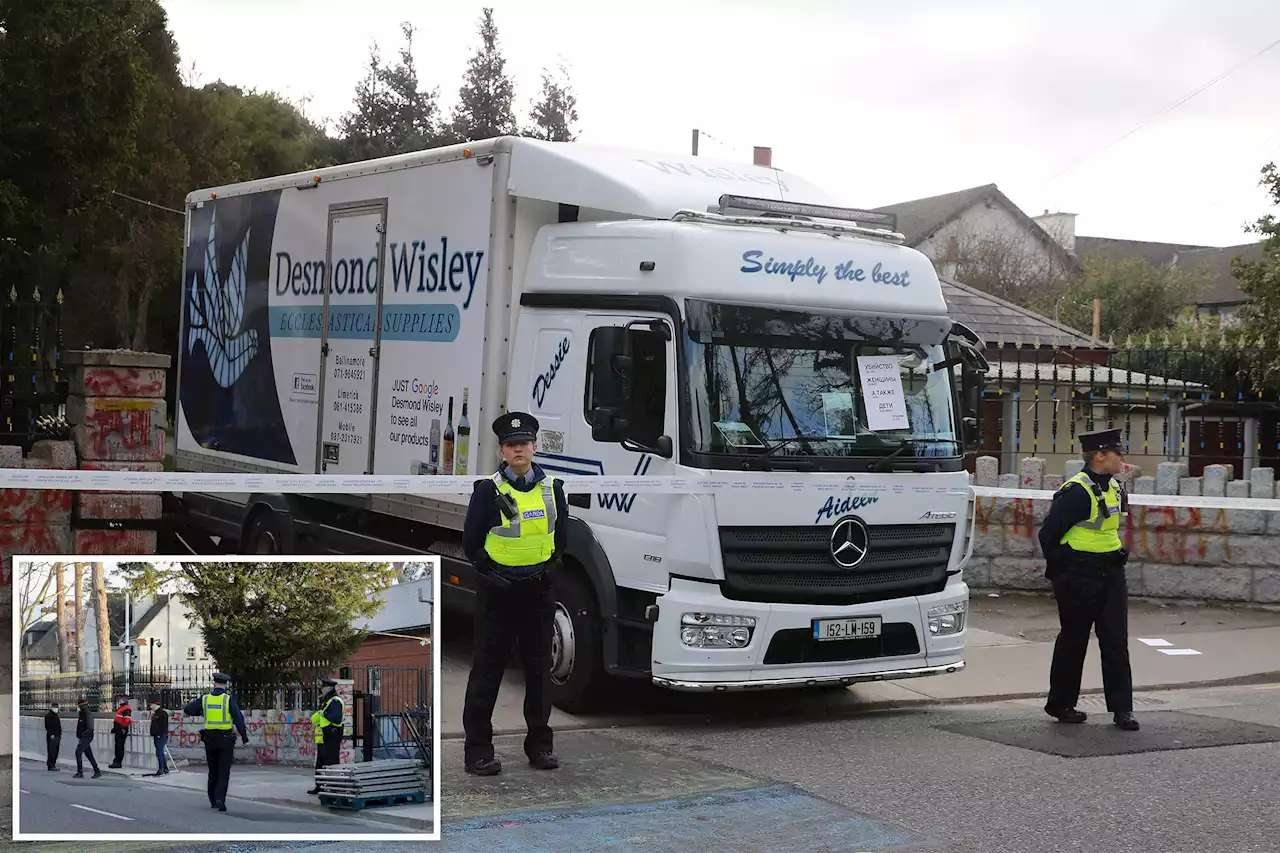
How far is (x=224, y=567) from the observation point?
530cm

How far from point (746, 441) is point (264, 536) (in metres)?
5.02

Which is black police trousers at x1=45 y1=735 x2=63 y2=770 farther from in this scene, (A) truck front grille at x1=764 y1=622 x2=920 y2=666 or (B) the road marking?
(A) truck front grille at x1=764 y1=622 x2=920 y2=666

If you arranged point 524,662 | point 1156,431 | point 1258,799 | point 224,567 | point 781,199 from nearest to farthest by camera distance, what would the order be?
1. point 224,567
2. point 1258,799
3. point 524,662
4. point 781,199
5. point 1156,431

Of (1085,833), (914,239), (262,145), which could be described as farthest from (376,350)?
(914,239)

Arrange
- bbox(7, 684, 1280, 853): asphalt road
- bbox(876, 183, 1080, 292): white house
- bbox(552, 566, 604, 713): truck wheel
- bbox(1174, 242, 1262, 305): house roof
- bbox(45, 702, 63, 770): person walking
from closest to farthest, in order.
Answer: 1. bbox(45, 702, 63, 770): person walking
2. bbox(7, 684, 1280, 853): asphalt road
3. bbox(552, 566, 604, 713): truck wheel
4. bbox(876, 183, 1080, 292): white house
5. bbox(1174, 242, 1262, 305): house roof

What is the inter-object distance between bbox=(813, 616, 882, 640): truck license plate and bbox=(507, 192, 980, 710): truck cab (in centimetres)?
1

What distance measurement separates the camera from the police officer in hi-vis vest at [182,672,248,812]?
4.85m

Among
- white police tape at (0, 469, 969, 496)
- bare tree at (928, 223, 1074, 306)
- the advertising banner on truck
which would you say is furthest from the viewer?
bare tree at (928, 223, 1074, 306)

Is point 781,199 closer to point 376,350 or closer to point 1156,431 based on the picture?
point 376,350

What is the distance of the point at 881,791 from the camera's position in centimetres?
701

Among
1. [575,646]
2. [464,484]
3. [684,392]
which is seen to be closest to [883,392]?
[684,392]

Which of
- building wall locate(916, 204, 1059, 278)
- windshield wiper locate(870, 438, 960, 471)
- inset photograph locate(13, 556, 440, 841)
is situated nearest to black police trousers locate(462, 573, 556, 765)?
inset photograph locate(13, 556, 440, 841)

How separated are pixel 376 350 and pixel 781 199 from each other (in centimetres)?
299

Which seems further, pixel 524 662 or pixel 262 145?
pixel 262 145
